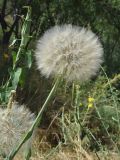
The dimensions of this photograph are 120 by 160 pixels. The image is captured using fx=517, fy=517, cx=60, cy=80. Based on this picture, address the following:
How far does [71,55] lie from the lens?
5.77 feet

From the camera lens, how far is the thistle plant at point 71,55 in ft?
5.71

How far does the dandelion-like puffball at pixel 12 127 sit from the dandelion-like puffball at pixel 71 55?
0.17 metres

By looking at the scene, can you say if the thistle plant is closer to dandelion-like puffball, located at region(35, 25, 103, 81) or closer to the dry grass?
dandelion-like puffball, located at region(35, 25, 103, 81)

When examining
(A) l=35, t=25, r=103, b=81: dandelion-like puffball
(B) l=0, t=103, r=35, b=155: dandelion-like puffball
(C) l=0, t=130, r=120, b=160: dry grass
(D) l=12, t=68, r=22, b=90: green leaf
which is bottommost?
(C) l=0, t=130, r=120, b=160: dry grass

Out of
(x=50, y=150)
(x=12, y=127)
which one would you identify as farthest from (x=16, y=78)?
(x=50, y=150)

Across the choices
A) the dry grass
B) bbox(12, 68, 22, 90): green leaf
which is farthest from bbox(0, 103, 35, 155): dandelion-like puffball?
the dry grass

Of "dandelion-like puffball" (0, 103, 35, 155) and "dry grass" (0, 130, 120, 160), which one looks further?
"dry grass" (0, 130, 120, 160)

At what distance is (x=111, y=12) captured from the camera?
9.27 meters

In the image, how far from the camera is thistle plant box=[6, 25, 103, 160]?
1739mm

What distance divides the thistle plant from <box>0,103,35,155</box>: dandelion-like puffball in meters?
0.17

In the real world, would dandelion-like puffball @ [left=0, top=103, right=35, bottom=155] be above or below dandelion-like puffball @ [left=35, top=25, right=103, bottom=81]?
below

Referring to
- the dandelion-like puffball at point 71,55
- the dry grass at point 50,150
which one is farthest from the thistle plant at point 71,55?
the dry grass at point 50,150

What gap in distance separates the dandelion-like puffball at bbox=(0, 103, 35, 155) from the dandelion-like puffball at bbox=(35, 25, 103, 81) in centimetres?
17

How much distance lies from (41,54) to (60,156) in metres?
1.82
